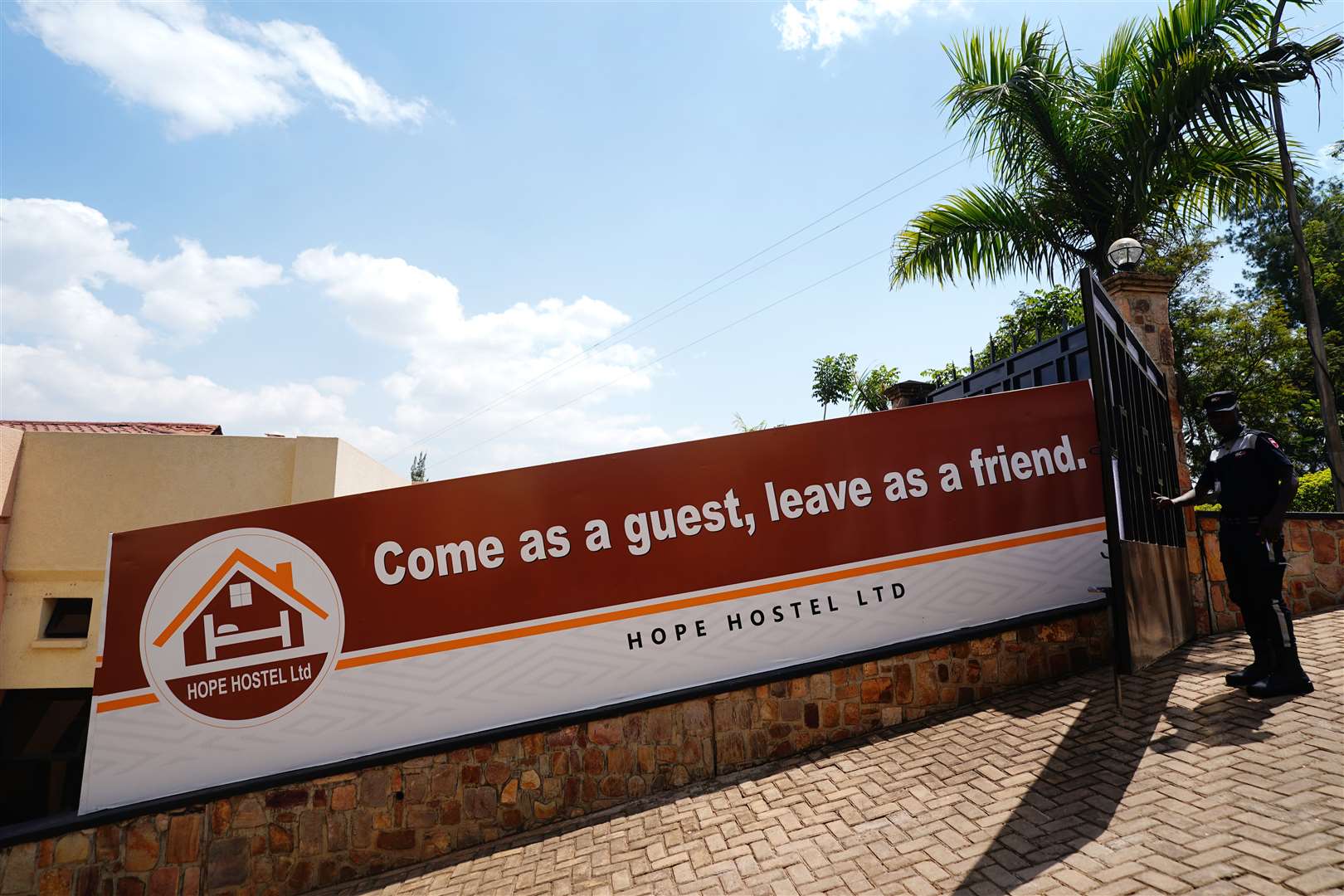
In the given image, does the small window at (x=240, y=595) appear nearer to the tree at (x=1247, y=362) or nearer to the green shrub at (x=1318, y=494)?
the green shrub at (x=1318, y=494)

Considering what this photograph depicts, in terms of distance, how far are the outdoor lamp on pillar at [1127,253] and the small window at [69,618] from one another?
14.0 meters

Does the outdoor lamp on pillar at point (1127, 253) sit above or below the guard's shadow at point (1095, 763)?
above

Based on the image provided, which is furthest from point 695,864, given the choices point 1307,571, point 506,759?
point 1307,571

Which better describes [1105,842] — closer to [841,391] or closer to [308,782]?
[308,782]

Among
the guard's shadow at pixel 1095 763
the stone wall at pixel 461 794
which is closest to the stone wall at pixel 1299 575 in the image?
the guard's shadow at pixel 1095 763

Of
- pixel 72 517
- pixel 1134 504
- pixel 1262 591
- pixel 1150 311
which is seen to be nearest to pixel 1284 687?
pixel 1262 591

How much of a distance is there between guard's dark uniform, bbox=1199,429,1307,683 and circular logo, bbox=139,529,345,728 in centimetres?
651

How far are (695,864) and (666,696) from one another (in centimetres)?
157

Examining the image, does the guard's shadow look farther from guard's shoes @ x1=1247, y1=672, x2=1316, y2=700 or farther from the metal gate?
the metal gate

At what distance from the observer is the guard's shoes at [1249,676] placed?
436 cm

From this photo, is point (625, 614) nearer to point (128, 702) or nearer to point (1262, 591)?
point (128, 702)

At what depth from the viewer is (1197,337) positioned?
2225 cm

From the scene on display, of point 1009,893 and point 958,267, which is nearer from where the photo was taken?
point 1009,893

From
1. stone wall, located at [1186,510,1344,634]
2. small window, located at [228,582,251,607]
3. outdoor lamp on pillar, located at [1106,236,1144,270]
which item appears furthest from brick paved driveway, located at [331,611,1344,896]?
outdoor lamp on pillar, located at [1106,236,1144,270]
